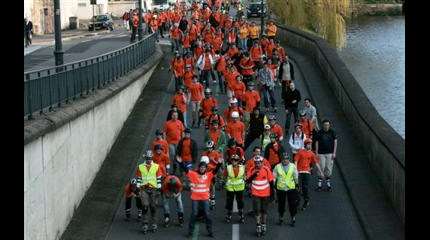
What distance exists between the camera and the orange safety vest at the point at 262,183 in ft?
53.2

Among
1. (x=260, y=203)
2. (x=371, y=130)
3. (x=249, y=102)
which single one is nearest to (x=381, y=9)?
(x=249, y=102)

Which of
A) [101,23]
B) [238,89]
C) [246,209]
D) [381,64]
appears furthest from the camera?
[101,23]

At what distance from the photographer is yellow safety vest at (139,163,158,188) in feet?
54.4

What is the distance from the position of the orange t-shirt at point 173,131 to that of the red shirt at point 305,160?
137 inches

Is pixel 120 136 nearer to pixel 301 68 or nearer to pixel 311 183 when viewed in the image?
pixel 311 183

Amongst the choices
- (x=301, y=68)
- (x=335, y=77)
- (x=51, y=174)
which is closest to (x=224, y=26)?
(x=301, y=68)

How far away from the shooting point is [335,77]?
2891cm

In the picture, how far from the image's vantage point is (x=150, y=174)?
54.5 feet

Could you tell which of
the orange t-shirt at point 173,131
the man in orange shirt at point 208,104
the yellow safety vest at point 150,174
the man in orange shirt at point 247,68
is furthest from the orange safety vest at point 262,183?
the man in orange shirt at point 247,68

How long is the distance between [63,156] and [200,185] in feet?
9.48

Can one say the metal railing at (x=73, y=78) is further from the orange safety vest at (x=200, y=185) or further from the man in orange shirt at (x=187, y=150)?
the orange safety vest at (x=200, y=185)

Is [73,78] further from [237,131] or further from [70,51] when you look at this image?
[70,51]
